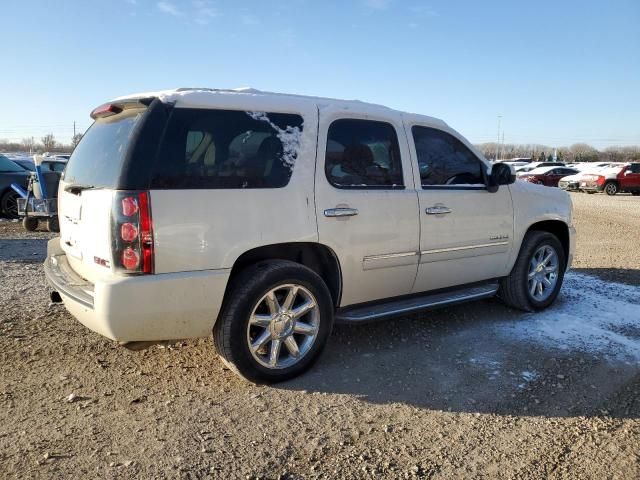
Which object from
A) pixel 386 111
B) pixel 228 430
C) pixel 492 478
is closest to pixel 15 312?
pixel 228 430

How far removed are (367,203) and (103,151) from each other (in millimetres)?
1921

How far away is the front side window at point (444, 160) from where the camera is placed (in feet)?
14.8

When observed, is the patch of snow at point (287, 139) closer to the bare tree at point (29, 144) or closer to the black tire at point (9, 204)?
the black tire at point (9, 204)

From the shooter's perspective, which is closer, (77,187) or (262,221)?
(262,221)

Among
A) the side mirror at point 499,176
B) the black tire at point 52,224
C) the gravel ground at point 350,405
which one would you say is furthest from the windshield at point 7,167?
the side mirror at point 499,176

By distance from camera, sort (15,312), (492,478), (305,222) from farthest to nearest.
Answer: (15,312), (305,222), (492,478)

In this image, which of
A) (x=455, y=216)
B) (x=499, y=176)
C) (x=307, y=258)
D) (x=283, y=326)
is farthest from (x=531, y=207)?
(x=283, y=326)

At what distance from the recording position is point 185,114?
3.36m

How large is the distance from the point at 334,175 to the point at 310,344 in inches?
49.2

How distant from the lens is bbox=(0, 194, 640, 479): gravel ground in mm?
2801

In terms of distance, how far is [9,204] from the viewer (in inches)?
513

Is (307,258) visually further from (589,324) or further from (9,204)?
(9,204)

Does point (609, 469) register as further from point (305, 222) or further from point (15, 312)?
point (15, 312)

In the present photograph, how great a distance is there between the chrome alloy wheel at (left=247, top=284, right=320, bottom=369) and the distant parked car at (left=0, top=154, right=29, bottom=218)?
1155cm
